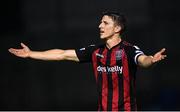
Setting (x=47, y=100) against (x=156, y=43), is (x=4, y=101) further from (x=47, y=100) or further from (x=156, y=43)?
(x=156, y=43)

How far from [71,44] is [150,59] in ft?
13.6

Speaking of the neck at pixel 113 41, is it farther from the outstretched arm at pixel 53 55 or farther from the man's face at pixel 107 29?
the outstretched arm at pixel 53 55

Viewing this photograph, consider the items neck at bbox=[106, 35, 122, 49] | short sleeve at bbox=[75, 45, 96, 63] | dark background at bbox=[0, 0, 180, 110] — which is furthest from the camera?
dark background at bbox=[0, 0, 180, 110]

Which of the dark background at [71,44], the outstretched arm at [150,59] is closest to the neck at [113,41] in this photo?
the outstretched arm at [150,59]

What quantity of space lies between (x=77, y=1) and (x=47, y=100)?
1.45 m

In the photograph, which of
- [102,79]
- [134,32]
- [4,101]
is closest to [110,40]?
[102,79]

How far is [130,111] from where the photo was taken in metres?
6.58

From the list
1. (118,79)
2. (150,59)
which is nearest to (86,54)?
(118,79)

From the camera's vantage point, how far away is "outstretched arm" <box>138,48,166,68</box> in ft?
20.1

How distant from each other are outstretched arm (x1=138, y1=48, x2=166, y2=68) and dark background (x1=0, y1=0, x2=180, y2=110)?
358cm

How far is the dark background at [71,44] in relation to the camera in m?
10.1

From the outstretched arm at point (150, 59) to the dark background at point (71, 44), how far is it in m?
3.58

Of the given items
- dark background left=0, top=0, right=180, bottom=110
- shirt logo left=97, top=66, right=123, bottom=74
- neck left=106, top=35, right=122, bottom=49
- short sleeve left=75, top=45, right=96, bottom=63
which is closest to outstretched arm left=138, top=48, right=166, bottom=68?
shirt logo left=97, top=66, right=123, bottom=74

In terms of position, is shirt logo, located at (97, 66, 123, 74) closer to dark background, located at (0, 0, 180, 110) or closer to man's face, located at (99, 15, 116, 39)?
man's face, located at (99, 15, 116, 39)
